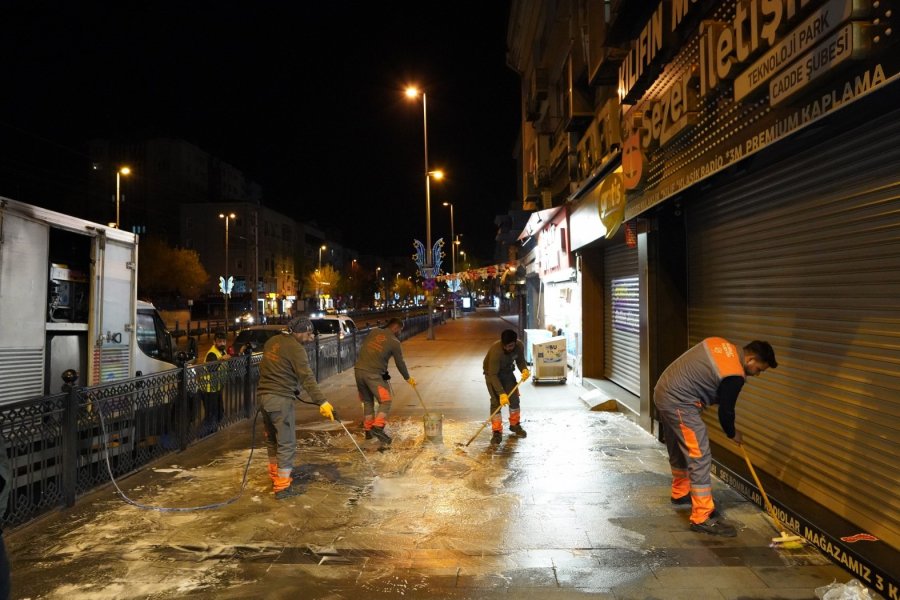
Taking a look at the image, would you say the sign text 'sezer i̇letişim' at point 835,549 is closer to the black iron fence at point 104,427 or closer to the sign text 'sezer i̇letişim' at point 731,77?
the sign text 'sezer i̇letişim' at point 731,77

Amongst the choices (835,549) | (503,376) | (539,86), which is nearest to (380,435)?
(503,376)

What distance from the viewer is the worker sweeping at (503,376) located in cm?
848

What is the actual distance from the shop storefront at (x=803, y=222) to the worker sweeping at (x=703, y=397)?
63 cm

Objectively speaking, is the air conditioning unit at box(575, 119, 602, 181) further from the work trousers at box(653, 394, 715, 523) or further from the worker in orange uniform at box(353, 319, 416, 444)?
the work trousers at box(653, 394, 715, 523)

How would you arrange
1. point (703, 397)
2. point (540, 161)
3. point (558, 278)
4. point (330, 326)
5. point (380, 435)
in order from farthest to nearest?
point (330, 326) < point (540, 161) < point (558, 278) < point (380, 435) < point (703, 397)

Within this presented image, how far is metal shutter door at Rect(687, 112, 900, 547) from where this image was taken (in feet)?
13.6

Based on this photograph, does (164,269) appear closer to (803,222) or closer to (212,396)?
(212,396)

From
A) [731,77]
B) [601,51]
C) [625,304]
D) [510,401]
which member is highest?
[601,51]

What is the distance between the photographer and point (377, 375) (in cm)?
827

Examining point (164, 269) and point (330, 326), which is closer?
point (330, 326)

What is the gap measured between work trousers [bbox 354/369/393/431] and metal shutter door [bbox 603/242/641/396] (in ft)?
13.7

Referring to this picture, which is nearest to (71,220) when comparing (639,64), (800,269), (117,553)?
(117,553)

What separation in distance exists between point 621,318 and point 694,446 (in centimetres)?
648

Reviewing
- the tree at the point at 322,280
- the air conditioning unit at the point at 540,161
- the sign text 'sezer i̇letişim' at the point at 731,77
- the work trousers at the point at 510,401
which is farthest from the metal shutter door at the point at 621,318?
the tree at the point at 322,280
